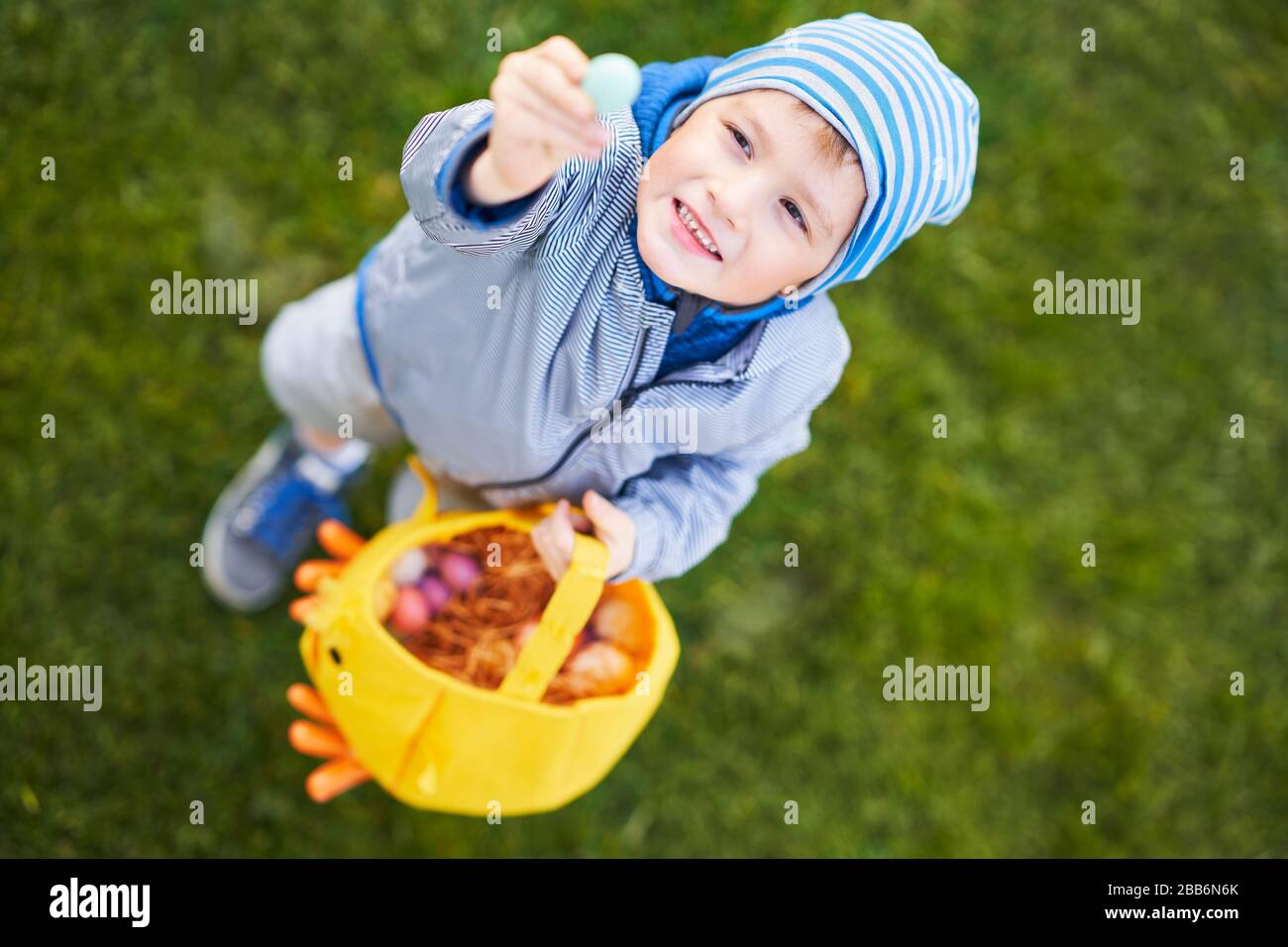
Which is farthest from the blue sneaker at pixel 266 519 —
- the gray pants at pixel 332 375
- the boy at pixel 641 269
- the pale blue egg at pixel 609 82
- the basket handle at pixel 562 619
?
the pale blue egg at pixel 609 82

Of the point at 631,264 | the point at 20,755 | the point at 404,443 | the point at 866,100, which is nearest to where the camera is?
the point at 866,100

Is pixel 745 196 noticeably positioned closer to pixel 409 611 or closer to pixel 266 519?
pixel 409 611

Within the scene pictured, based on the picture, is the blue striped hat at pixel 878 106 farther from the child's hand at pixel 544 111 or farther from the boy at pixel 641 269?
the child's hand at pixel 544 111

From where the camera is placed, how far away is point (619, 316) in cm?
121

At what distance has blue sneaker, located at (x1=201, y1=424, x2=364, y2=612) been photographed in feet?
6.56

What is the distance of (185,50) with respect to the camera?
213 centimetres

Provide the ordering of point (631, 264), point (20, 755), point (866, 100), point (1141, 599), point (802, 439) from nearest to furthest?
point (866, 100) → point (631, 264) → point (802, 439) → point (20, 755) → point (1141, 599)

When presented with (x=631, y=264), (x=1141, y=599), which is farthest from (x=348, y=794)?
(x=1141, y=599)

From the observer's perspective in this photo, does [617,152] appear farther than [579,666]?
No

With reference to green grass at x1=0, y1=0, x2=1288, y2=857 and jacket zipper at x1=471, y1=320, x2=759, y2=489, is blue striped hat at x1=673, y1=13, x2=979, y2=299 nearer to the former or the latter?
jacket zipper at x1=471, y1=320, x2=759, y2=489

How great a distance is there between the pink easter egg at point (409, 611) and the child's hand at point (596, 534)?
0.96ft
